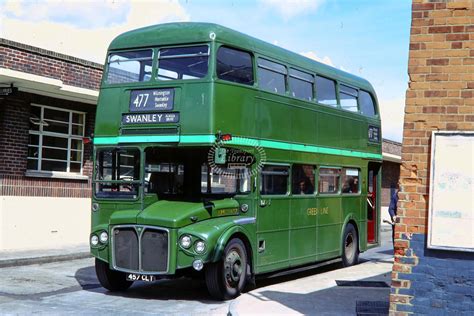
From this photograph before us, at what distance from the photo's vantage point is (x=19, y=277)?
12.0m

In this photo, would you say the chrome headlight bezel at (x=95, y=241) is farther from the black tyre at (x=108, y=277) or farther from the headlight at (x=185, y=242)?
the headlight at (x=185, y=242)

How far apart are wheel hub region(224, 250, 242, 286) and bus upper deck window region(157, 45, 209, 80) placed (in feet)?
9.61

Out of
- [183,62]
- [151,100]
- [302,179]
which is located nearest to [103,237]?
[151,100]

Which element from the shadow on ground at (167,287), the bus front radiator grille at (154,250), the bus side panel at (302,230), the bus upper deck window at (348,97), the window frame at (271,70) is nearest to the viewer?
the bus front radiator grille at (154,250)

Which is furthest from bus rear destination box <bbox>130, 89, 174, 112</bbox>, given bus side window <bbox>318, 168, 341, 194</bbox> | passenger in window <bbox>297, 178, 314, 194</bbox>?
bus side window <bbox>318, 168, 341, 194</bbox>

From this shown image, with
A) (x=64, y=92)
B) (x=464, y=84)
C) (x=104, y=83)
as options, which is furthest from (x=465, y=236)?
(x=64, y=92)

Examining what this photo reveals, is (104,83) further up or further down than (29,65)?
further down

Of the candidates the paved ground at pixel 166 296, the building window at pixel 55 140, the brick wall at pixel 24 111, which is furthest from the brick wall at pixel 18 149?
the paved ground at pixel 166 296

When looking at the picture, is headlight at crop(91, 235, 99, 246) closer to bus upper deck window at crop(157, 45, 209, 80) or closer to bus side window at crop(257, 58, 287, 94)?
bus upper deck window at crop(157, 45, 209, 80)

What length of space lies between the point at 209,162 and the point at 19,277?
4.57 meters

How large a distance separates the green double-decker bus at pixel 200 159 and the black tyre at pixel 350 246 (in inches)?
91.9

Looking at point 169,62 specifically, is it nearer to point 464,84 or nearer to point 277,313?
point 277,313

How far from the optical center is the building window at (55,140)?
53.8 ft

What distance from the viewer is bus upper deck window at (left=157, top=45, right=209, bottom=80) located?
10086mm
